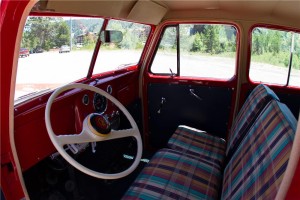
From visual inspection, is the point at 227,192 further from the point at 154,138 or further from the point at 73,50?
the point at 154,138

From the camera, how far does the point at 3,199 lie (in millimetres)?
1325

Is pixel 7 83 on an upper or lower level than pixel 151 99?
upper

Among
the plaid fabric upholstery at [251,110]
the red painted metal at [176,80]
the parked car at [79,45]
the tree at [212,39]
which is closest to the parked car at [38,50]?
the parked car at [79,45]

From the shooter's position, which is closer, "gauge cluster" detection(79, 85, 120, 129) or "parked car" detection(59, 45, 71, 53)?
"parked car" detection(59, 45, 71, 53)

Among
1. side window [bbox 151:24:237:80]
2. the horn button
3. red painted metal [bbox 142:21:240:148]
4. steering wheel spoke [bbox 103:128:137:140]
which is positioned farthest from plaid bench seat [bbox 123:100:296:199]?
side window [bbox 151:24:237:80]

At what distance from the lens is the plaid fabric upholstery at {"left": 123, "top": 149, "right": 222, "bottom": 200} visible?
1.87 metres

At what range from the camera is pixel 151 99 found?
11.3 feet

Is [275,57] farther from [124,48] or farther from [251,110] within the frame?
[124,48]

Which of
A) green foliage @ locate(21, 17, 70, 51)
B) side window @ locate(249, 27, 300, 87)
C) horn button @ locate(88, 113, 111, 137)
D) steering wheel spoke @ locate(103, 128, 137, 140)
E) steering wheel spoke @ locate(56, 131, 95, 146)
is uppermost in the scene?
green foliage @ locate(21, 17, 70, 51)

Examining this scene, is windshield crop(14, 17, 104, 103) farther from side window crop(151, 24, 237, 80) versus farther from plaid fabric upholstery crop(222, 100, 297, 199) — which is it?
plaid fabric upholstery crop(222, 100, 297, 199)

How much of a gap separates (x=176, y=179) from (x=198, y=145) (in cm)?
71

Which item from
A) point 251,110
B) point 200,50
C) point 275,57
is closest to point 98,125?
point 251,110

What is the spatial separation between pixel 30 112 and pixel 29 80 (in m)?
0.23

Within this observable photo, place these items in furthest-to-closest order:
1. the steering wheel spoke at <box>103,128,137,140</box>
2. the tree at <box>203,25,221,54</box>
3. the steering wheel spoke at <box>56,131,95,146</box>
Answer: the tree at <box>203,25,221,54</box> < the steering wheel spoke at <box>103,128,137,140</box> < the steering wheel spoke at <box>56,131,95,146</box>
